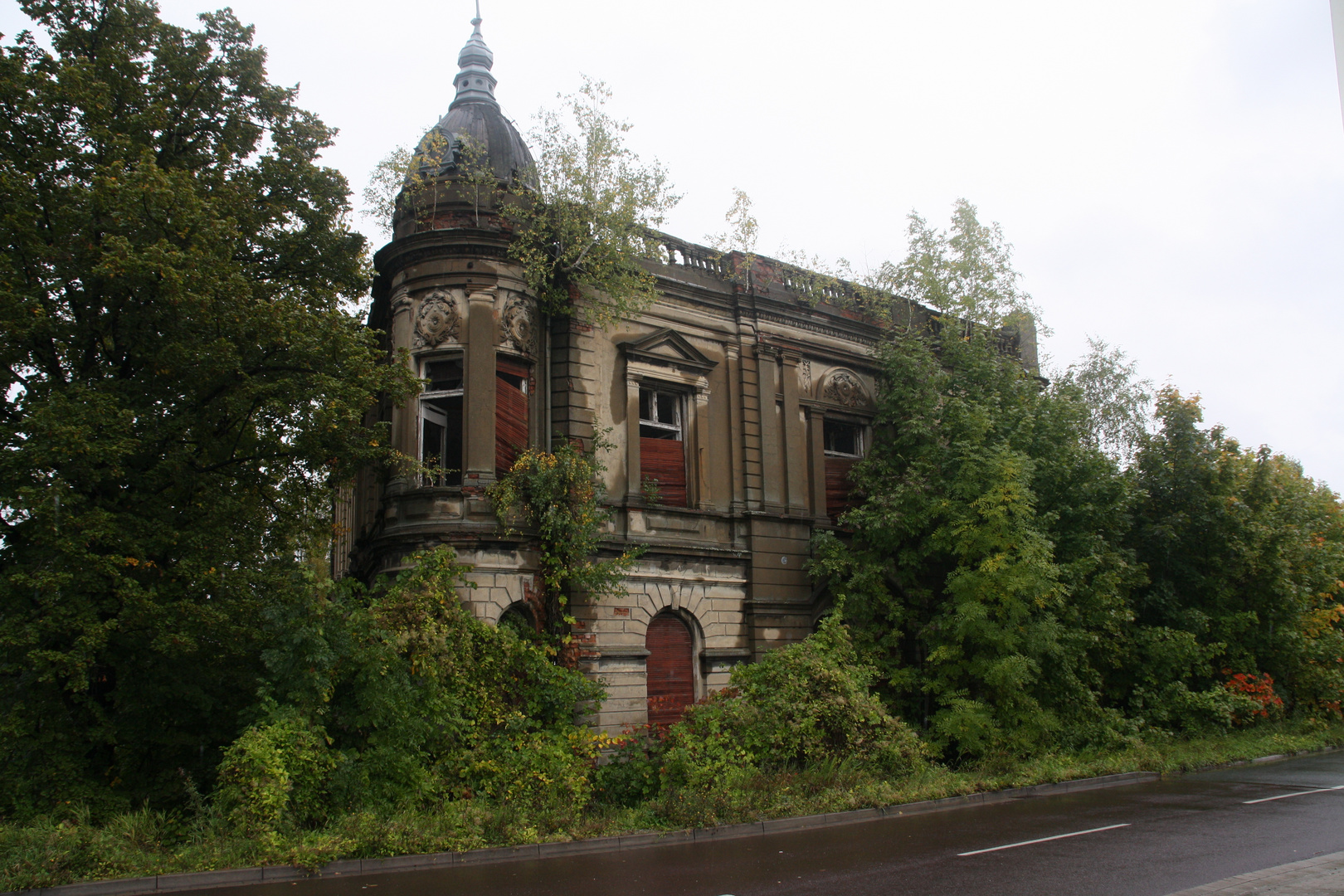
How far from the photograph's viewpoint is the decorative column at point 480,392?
15688 millimetres

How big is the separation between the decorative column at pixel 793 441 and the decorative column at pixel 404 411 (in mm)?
7765

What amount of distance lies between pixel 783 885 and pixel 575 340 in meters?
10.9

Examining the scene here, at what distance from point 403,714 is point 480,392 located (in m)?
5.80

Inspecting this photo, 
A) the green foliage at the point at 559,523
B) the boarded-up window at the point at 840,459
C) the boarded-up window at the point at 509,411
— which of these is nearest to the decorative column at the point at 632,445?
the green foliage at the point at 559,523

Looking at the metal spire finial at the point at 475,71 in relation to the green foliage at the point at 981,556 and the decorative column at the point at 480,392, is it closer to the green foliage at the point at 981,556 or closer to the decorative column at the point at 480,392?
the decorative column at the point at 480,392

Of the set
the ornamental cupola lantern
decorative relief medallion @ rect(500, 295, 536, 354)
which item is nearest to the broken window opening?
decorative relief medallion @ rect(500, 295, 536, 354)

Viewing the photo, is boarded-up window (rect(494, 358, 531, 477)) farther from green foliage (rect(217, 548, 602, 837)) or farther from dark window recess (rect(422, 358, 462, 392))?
green foliage (rect(217, 548, 602, 837))

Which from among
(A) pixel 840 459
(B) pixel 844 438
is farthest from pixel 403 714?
(B) pixel 844 438

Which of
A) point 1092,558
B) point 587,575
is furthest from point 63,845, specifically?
point 1092,558

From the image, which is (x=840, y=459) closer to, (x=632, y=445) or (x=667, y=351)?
(x=667, y=351)

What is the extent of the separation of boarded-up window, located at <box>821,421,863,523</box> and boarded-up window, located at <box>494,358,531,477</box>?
23.7 ft

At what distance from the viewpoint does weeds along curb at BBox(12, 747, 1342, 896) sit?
29.3 ft

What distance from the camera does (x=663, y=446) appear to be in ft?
60.7

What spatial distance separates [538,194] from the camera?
1695cm
